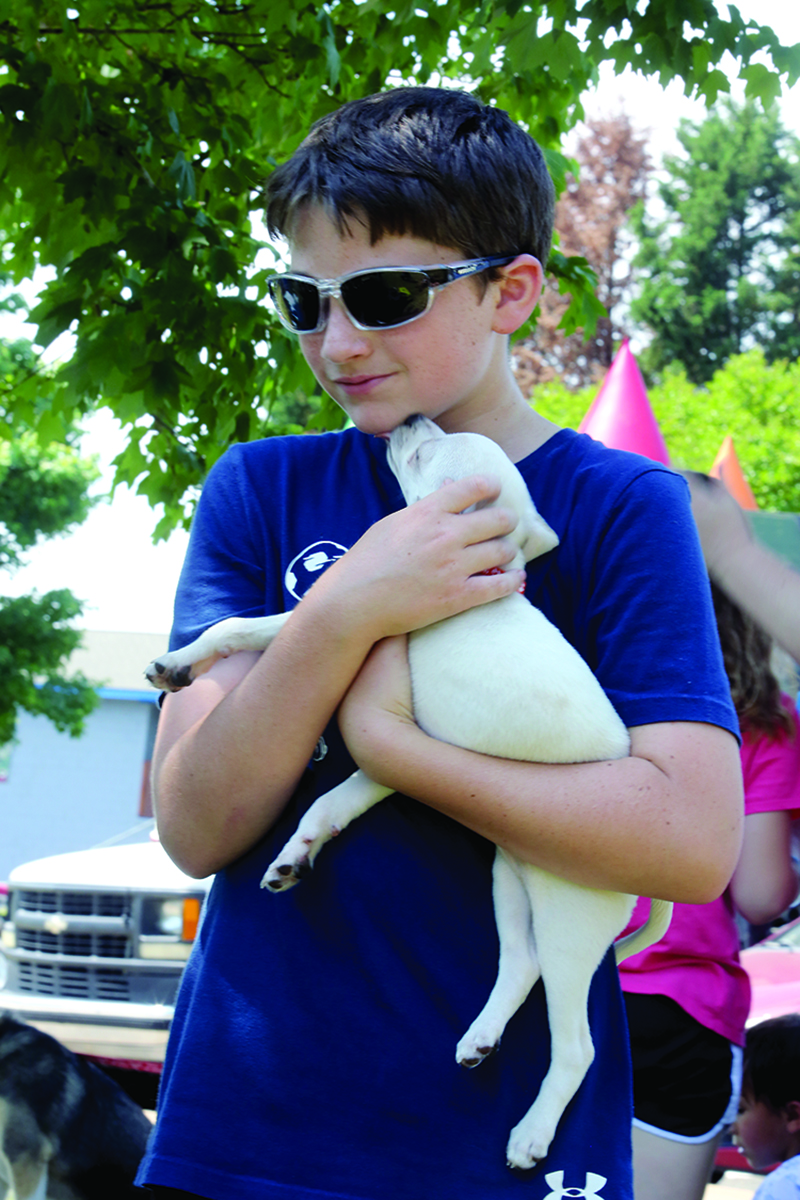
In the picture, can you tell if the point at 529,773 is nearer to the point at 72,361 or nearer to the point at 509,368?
the point at 509,368

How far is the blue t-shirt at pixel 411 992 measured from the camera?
1.15 m

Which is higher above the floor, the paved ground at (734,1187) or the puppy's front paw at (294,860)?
the puppy's front paw at (294,860)

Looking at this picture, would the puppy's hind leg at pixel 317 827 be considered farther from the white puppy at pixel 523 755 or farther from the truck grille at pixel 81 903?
the truck grille at pixel 81 903

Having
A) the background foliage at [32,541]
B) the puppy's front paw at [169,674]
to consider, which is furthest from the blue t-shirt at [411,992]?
the background foliage at [32,541]

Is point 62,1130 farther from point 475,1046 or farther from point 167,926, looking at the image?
point 475,1046

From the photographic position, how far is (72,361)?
437 cm

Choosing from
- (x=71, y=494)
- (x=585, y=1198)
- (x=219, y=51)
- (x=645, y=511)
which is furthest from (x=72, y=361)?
(x=71, y=494)

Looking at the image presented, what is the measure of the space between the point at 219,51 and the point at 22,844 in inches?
1074

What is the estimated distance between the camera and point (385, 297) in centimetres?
137

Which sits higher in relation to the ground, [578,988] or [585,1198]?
[578,988]

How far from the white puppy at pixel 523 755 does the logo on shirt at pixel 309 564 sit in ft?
0.61

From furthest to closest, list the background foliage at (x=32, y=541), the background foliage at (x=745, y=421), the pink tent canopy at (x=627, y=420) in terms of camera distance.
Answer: the background foliage at (x=745, y=421) < the background foliage at (x=32, y=541) < the pink tent canopy at (x=627, y=420)

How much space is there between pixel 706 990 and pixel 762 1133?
165cm

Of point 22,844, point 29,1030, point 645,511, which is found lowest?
point 22,844
